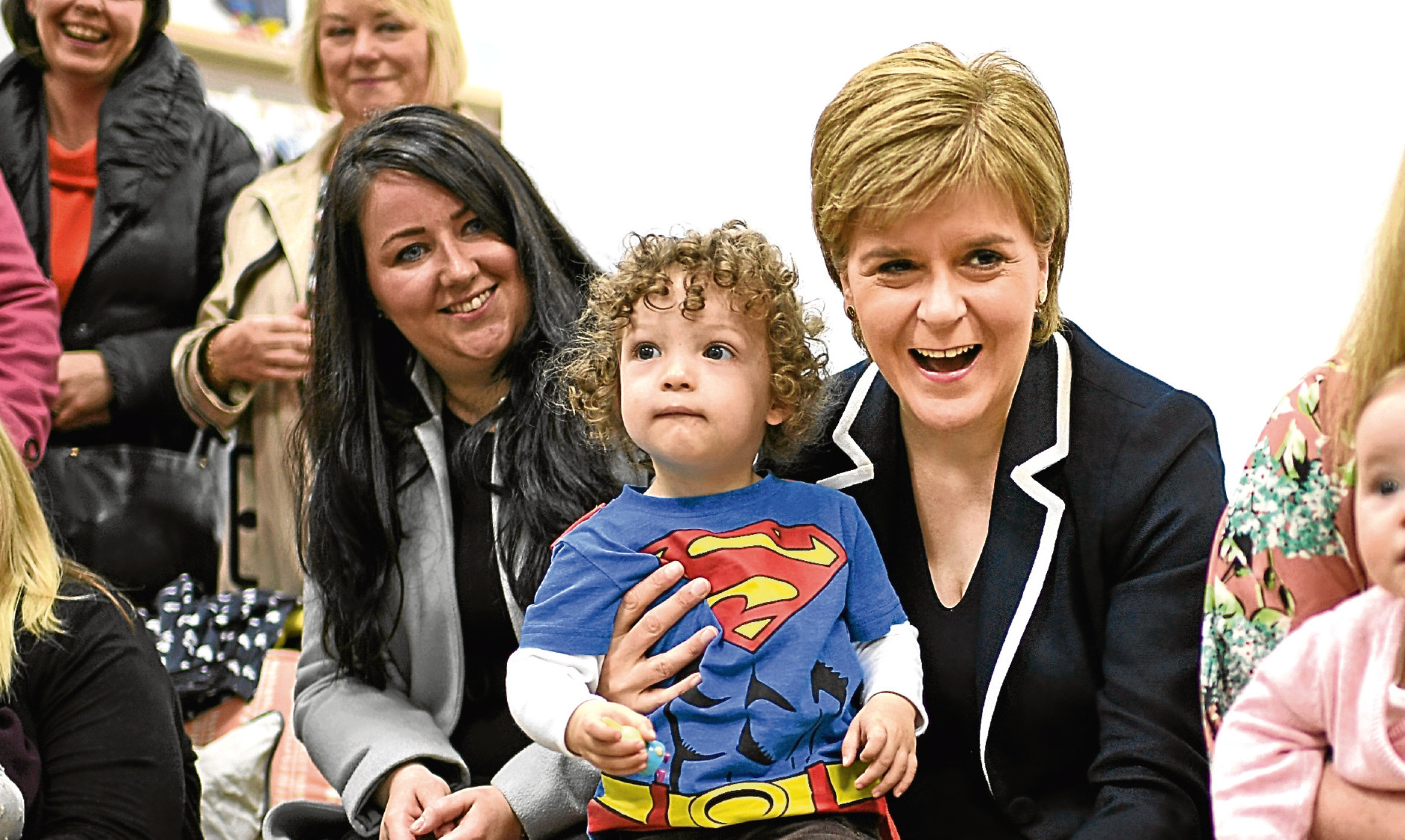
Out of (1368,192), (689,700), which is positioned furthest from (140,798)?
(1368,192)

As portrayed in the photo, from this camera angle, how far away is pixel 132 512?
296cm

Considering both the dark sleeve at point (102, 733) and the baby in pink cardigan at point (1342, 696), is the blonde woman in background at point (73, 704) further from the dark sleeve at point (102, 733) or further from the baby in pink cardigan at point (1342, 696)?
the baby in pink cardigan at point (1342, 696)

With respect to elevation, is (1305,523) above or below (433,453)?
above

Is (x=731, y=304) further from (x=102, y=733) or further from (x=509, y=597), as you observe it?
(x=102, y=733)

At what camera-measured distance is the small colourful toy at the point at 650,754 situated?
4.98 feet

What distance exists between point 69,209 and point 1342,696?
262 centimetres

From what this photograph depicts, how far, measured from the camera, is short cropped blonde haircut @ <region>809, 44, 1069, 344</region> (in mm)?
1639

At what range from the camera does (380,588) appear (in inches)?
84.0

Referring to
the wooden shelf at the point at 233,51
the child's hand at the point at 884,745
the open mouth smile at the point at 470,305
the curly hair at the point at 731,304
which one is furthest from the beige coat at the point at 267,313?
the child's hand at the point at 884,745

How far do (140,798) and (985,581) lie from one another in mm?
1066

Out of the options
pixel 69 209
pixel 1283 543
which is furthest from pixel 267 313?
pixel 1283 543

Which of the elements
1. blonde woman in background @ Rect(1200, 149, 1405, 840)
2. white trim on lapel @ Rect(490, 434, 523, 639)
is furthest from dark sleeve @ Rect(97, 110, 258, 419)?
blonde woman in background @ Rect(1200, 149, 1405, 840)

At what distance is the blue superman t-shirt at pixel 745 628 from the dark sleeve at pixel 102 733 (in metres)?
0.60

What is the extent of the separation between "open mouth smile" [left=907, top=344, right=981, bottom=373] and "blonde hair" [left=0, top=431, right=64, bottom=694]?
44.0 inches
